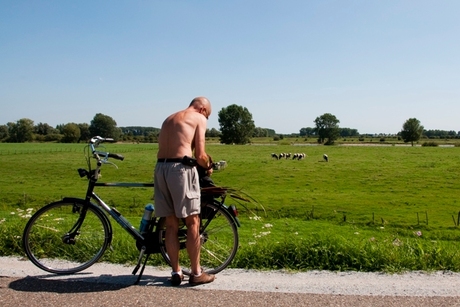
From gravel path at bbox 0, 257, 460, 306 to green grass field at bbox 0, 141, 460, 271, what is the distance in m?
0.31

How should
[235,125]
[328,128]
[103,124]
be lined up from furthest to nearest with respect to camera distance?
[328,128] < [235,125] < [103,124]

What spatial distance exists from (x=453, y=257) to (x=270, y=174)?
4325 centimetres

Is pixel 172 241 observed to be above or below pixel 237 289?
above

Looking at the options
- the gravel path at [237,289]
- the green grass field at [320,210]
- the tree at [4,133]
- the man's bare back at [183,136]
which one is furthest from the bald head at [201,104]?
the tree at [4,133]

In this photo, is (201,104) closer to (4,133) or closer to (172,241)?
(172,241)

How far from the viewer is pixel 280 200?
30969 millimetres

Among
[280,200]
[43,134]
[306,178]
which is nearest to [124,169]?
[306,178]

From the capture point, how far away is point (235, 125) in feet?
521

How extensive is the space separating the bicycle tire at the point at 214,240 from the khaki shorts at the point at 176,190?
349 millimetres

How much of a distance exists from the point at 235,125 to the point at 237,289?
6107 inches

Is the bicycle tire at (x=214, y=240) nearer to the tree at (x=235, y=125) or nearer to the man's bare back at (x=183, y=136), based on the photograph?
the man's bare back at (x=183, y=136)

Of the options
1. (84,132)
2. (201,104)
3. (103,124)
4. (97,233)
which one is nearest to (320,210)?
(97,233)

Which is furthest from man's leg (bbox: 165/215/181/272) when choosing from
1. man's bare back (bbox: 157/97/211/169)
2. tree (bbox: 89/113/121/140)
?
tree (bbox: 89/113/121/140)

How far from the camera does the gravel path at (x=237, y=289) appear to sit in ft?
12.4
